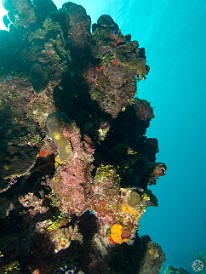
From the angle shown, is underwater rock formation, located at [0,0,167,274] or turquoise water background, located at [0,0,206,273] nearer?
underwater rock formation, located at [0,0,167,274]

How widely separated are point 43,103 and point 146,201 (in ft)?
17.6

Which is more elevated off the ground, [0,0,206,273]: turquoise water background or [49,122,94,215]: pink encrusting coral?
[0,0,206,273]: turquoise water background

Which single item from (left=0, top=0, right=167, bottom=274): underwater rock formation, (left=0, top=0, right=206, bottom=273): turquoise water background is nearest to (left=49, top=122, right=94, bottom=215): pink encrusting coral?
(left=0, top=0, right=167, bottom=274): underwater rock formation

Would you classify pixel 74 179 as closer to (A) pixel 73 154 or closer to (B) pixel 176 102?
(A) pixel 73 154

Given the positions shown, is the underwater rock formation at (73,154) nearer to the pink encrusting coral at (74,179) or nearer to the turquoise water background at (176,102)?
the pink encrusting coral at (74,179)

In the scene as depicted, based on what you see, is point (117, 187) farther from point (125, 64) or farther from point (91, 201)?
point (125, 64)

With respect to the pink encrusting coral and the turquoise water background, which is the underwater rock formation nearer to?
the pink encrusting coral

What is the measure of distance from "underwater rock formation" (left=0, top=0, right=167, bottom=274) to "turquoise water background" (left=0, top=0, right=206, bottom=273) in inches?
1197

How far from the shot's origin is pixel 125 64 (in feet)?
34.7

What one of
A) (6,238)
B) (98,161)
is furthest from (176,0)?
(6,238)

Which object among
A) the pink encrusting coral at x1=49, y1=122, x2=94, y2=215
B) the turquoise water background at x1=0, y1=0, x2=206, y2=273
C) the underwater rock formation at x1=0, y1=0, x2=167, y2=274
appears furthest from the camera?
the turquoise water background at x1=0, y1=0, x2=206, y2=273

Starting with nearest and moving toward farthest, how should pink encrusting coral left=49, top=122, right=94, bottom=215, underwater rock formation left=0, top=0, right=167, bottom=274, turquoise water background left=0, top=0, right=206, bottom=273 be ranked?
underwater rock formation left=0, top=0, right=167, bottom=274
pink encrusting coral left=49, top=122, right=94, bottom=215
turquoise water background left=0, top=0, right=206, bottom=273

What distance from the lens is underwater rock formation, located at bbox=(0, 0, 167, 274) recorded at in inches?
284

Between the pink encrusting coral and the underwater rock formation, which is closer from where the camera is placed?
the underwater rock formation
